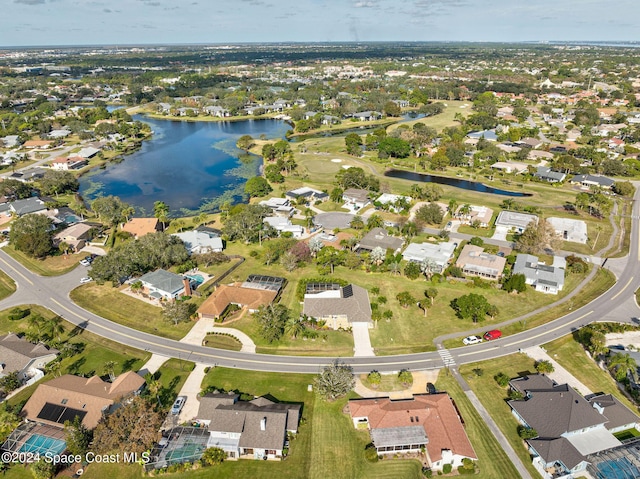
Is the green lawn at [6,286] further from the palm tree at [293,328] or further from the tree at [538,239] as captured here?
the tree at [538,239]

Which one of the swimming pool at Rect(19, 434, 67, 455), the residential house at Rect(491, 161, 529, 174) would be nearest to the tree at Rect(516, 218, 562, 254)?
the residential house at Rect(491, 161, 529, 174)

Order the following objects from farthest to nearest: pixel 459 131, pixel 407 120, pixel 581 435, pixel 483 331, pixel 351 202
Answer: pixel 407 120
pixel 459 131
pixel 351 202
pixel 483 331
pixel 581 435

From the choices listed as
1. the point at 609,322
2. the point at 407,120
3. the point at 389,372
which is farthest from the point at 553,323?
the point at 407,120

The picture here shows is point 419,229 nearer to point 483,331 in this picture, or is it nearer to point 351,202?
point 351,202

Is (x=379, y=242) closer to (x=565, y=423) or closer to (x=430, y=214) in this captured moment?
(x=430, y=214)

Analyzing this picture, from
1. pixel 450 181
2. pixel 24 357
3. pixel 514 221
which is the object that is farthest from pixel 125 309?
pixel 450 181

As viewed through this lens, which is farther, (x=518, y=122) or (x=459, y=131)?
(x=518, y=122)
